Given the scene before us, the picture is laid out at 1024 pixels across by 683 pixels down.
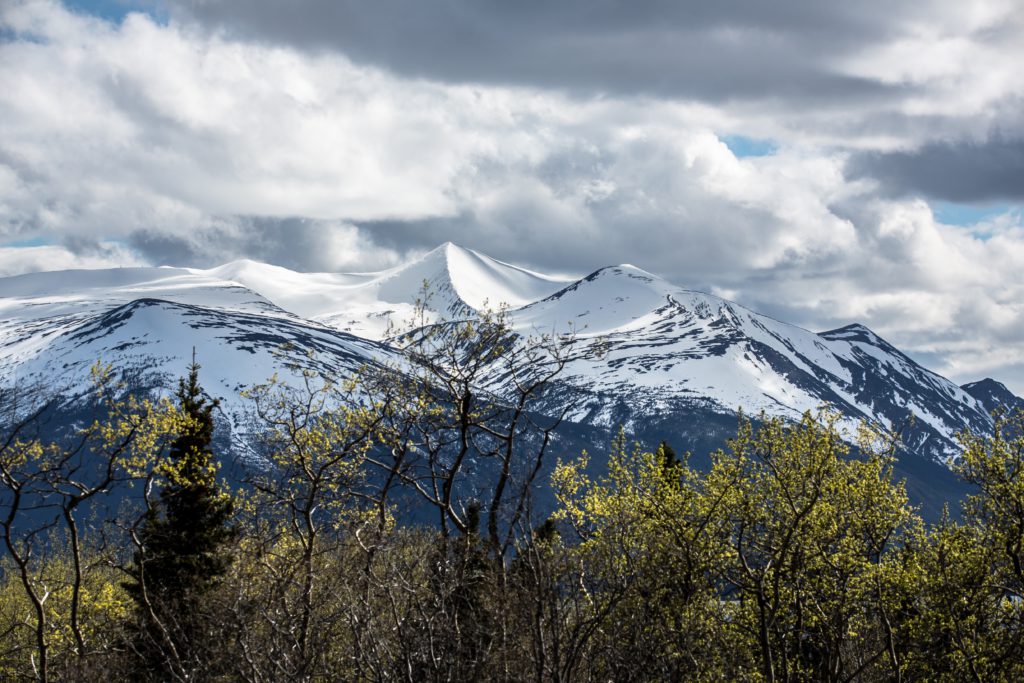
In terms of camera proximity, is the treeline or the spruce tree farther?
the spruce tree

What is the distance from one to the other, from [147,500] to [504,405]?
14833 mm

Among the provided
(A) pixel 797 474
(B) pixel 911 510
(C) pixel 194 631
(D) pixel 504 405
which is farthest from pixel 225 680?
(B) pixel 911 510

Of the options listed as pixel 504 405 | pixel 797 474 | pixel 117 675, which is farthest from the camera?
pixel 117 675

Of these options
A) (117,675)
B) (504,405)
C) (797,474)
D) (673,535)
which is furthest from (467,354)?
(117,675)

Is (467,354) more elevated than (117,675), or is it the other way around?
(467,354)

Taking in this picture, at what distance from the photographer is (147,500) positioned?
40.4m

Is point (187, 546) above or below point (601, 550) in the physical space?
below

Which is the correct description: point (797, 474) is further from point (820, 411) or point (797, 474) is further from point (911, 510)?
point (911, 510)

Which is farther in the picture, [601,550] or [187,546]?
[187,546]

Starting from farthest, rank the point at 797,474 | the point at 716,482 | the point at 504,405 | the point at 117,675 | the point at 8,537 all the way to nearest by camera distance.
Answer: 1. the point at 117,675
2. the point at 504,405
3. the point at 716,482
4. the point at 797,474
5. the point at 8,537

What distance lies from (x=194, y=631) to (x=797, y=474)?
27.2 metres

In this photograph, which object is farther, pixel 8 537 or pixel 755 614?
pixel 755 614

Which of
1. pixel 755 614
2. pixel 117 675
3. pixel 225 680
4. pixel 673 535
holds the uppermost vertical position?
pixel 673 535

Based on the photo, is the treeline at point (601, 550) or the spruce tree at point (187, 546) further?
the spruce tree at point (187, 546)
